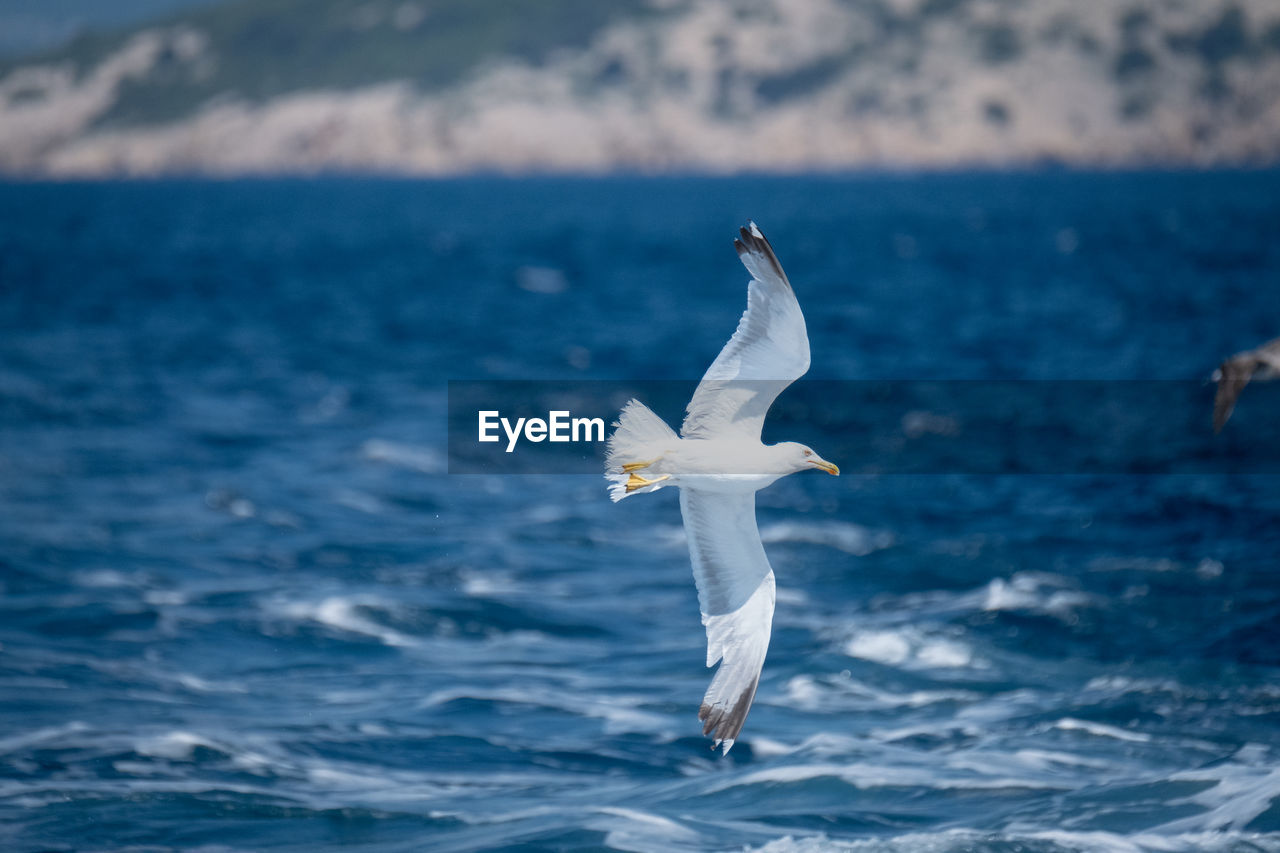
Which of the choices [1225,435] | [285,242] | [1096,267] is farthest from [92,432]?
[285,242]

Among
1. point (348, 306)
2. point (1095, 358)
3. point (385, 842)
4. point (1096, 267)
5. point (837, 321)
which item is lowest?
point (385, 842)

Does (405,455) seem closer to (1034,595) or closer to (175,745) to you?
(1034,595)

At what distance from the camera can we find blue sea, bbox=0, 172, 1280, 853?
13.1 metres

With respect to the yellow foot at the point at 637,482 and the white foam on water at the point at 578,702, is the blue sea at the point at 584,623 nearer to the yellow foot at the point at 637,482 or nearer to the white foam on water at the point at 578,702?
the white foam on water at the point at 578,702

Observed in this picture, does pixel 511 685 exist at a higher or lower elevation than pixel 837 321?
lower

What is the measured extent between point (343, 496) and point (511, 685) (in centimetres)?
878

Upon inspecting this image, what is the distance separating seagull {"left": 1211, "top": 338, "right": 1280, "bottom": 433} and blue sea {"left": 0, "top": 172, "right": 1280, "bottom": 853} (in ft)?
10.0

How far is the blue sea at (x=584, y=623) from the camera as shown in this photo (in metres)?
13.1

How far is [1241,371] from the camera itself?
1437cm

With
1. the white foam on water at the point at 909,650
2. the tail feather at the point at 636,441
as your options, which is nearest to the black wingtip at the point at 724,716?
the tail feather at the point at 636,441

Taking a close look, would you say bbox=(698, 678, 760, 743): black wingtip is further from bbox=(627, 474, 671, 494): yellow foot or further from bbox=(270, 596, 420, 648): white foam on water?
bbox=(270, 596, 420, 648): white foam on water

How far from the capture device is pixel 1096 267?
211 feet

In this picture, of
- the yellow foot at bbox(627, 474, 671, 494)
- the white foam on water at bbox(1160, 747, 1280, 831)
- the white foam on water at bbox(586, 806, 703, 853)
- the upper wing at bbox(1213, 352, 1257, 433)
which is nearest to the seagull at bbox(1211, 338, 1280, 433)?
the upper wing at bbox(1213, 352, 1257, 433)

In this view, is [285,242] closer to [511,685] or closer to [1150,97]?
[511,685]
